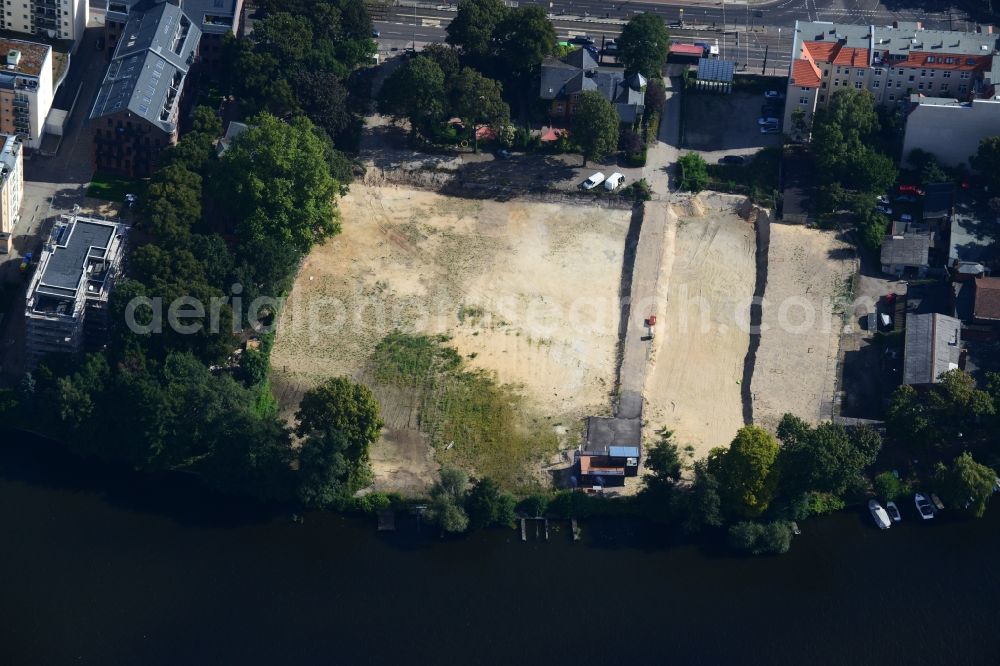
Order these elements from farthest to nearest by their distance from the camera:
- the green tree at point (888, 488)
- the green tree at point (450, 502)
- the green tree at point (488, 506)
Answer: the green tree at point (888, 488)
the green tree at point (488, 506)
the green tree at point (450, 502)

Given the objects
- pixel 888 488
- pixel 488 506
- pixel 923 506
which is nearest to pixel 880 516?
pixel 888 488

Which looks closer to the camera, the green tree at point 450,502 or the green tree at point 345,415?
the green tree at point 450,502

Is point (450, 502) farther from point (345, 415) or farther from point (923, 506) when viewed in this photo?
point (923, 506)

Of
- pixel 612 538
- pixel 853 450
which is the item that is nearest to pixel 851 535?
pixel 853 450

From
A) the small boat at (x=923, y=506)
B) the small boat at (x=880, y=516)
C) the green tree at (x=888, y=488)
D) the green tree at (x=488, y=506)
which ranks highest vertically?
the green tree at (x=888, y=488)

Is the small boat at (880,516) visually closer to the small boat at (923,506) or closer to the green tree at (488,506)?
the small boat at (923,506)

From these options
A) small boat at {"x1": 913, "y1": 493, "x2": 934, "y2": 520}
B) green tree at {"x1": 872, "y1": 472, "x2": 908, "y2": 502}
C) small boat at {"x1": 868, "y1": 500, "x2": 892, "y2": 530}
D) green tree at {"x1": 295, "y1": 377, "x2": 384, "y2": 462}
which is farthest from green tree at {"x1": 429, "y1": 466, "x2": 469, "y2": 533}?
small boat at {"x1": 913, "y1": 493, "x2": 934, "y2": 520}

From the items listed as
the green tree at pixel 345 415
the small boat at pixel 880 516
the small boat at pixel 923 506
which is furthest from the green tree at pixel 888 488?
the green tree at pixel 345 415
